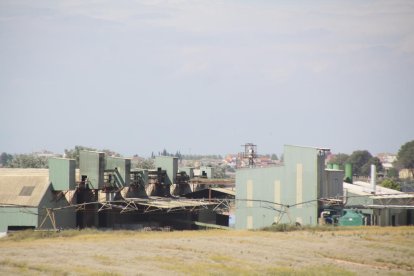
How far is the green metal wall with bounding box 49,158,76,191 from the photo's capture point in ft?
225

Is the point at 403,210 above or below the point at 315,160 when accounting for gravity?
below

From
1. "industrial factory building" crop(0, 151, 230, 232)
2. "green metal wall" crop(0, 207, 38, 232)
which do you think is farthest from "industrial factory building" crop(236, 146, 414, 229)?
"green metal wall" crop(0, 207, 38, 232)

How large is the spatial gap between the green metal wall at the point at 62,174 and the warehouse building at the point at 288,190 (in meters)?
17.0

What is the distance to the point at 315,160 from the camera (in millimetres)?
69125

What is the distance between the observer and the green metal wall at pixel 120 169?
7581cm

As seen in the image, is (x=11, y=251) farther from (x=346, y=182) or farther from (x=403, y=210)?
(x=346, y=182)

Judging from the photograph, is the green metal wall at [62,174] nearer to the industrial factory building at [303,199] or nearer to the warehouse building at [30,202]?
the warehouse building at [30,202]

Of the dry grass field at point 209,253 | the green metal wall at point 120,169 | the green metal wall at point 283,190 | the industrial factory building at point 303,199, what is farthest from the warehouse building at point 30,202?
the industrial factory building at point 303,199

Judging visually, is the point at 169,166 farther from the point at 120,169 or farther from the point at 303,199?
the point at 303,199

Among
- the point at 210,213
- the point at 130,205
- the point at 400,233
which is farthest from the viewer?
the point at 210,213

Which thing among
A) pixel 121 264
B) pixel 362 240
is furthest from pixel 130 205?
pixel 121 264

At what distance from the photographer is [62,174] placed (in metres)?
68.8

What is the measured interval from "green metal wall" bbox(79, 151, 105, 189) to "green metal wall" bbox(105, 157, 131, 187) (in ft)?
13.6

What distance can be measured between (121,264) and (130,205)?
29423 millimetres
